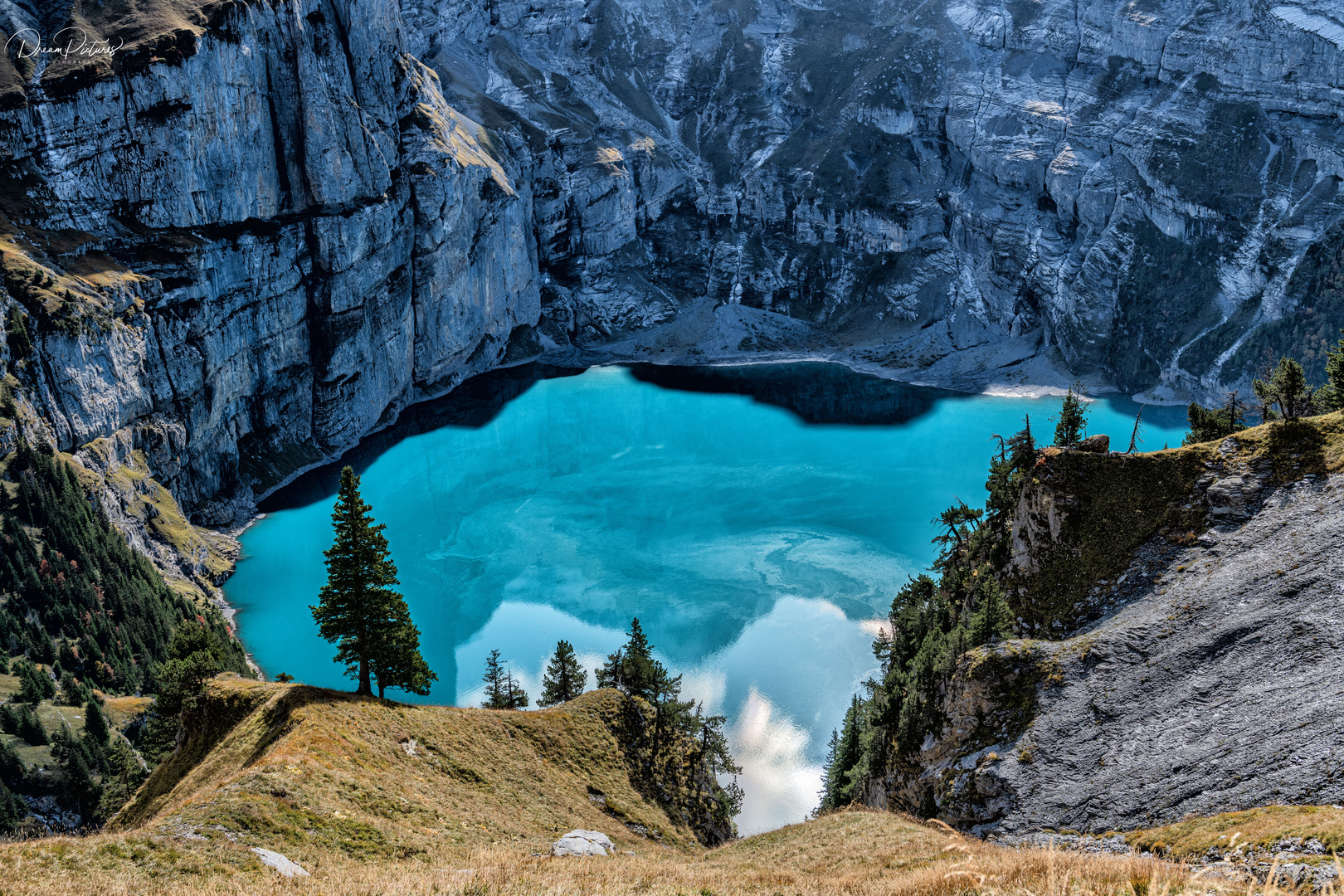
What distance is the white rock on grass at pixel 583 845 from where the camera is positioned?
2659cm

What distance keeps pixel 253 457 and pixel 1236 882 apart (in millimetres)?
102371

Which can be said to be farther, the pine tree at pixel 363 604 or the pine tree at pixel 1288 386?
the pine tree at pixel 1288 386

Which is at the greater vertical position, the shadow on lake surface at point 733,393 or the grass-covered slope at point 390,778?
the grass-covered slope at point 390,778

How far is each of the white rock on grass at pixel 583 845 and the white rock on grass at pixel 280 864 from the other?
28.7 feet

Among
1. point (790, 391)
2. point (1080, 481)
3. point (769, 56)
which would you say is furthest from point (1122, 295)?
point (1080, 481)

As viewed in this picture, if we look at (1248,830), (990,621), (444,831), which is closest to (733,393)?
(990,621)

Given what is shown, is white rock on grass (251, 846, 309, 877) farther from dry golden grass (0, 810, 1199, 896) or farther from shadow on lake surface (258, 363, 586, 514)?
shadow on lake surface (258, 363, 586, 514)

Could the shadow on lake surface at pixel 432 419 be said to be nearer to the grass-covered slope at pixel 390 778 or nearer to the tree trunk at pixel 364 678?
the grass-covered slope at pixel 390 778

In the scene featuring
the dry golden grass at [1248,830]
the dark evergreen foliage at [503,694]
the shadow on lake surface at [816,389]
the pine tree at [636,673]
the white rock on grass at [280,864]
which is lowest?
the shadow on lake surface at [816,389]

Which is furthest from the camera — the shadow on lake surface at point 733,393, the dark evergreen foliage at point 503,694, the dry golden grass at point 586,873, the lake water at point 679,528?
the shadow on lake surface at point 733,393

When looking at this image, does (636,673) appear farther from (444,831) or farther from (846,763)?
(444,831)

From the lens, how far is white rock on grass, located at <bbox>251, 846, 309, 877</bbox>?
1861 centimetres

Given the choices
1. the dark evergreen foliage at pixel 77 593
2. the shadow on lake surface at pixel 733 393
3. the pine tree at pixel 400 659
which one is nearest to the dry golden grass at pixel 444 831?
the pine tree at pixel 400 659

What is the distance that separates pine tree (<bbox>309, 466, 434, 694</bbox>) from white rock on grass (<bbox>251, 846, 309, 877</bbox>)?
49.1ft
